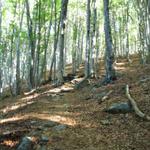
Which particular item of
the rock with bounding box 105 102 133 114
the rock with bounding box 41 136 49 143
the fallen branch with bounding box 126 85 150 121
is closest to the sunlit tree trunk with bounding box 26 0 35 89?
the fallen branch with bounding box 126 85 150 121

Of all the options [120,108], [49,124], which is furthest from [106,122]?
[49,124]

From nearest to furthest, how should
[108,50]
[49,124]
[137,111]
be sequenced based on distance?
1. [49,124]
2. [137,111]
3. [108,50]

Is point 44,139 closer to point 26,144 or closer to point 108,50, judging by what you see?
point 26,144

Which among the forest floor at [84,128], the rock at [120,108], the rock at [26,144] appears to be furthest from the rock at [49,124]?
the rock at [120,108]

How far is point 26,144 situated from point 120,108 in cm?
408

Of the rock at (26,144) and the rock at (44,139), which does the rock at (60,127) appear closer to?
the rock at (44,139)

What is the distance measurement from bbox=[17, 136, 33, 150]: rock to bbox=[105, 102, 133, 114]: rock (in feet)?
12.2

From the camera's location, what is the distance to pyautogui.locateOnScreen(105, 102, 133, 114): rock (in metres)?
11.8

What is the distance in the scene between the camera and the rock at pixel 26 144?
919 centimetres

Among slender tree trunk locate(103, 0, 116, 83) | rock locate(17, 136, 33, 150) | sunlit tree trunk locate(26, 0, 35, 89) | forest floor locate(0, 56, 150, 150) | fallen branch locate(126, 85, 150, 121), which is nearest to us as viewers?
rock locate(17, 136, 33, 150)

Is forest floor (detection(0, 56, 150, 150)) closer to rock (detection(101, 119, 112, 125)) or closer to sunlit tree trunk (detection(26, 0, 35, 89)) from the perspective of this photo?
rock (detection(101, 119, 112, 125))

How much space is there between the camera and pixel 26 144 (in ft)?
30.5

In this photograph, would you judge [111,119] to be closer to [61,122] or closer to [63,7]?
[61,122]

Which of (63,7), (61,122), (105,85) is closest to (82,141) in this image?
(61,122)
